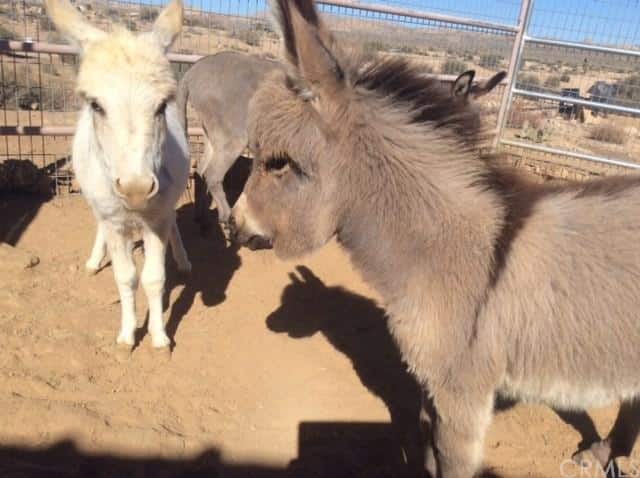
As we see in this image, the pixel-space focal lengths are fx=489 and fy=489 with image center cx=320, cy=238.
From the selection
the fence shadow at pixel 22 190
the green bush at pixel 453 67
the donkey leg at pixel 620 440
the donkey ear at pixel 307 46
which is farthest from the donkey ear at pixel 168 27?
the green bush at pixel 453 67

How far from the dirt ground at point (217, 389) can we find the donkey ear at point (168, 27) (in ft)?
6.82

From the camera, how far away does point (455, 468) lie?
212 cm

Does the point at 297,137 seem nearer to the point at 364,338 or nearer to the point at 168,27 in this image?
the point at 168,27

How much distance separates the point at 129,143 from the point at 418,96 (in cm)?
148

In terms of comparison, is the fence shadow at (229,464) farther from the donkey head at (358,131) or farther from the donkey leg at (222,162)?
the donkey leg at (222,162)

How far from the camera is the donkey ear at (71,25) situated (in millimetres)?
2826

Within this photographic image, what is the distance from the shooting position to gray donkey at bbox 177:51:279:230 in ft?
17.5

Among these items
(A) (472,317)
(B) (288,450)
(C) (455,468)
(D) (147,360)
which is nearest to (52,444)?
(D) (147,360)

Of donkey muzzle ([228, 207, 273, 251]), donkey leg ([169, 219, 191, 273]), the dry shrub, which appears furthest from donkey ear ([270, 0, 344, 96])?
the dry shrub

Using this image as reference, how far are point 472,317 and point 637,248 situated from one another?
0.70 meters

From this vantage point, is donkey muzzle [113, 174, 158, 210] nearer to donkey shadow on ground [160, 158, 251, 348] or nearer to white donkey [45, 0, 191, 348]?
white donkey [45, 0, 191, 348]

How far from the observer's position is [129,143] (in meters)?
2.51

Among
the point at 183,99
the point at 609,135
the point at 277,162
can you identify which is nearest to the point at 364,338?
the point at 277,162

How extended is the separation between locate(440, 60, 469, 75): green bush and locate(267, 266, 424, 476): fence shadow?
552 centimetres
